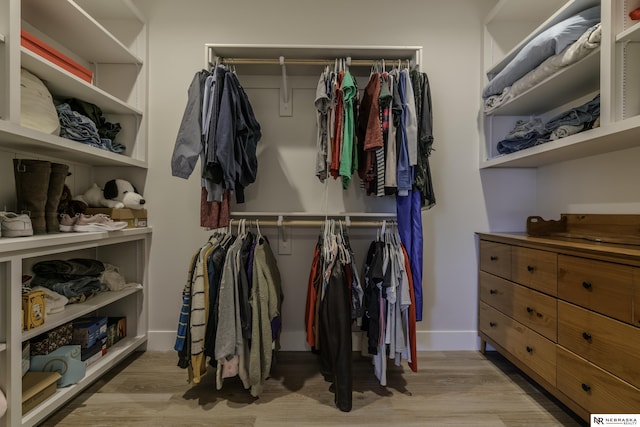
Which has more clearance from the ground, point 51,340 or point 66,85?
point 66,85

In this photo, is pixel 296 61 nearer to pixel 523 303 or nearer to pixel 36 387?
pixel 523 303

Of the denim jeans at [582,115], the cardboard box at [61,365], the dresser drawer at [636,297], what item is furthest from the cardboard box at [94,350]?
the denim jeans at [582,115]

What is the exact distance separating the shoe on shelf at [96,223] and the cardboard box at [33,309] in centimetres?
36

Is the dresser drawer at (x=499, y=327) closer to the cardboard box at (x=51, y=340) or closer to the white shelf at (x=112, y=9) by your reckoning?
the cardboard box at (x=51, y=340)

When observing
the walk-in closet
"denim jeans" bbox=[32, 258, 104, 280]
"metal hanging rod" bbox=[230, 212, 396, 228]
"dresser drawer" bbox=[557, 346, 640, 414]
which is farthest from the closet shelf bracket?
"dresser drawer" bbox=[557, 346, 640, 414]

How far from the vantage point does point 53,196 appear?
1469 mm

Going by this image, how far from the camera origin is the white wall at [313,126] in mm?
2062

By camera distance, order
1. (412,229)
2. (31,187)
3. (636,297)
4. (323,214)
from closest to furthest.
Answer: (636,297) → (31,187) → (412,229) → (323,214)

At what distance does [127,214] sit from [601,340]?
2.50m

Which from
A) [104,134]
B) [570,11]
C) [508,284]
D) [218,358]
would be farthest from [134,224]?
[570,11]

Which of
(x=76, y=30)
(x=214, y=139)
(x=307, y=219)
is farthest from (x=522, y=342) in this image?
(x=76, y=30)

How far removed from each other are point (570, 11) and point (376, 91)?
1.00 meters

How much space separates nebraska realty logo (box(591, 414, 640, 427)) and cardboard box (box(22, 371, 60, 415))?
7.66 ft

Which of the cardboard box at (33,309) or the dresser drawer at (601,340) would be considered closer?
the dresser drawer at (601,340)
